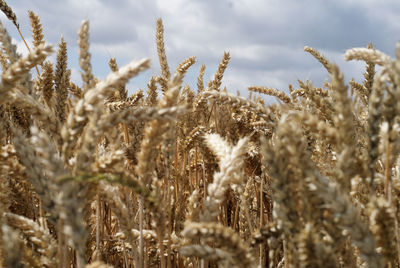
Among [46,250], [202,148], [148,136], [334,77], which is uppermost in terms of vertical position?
[202,148]

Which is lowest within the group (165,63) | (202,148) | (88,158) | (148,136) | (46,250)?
(46,250)

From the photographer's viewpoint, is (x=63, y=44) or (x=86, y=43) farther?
(x=63, y=44)

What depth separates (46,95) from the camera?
1.81 m

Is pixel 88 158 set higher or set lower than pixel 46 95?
lower

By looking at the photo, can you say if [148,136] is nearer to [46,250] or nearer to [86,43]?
[86,43]

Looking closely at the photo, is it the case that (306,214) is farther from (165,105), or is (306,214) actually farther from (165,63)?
(165,63)

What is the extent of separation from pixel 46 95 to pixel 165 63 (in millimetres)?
1325

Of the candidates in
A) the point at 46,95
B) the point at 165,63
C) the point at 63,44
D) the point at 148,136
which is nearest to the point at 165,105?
the point at 148,136

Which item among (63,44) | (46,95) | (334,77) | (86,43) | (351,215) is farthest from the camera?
(63,44)

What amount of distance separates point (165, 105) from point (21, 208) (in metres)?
1.18

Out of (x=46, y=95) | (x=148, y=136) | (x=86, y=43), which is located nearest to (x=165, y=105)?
(x=148, y=136)

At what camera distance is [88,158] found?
41.7 inches

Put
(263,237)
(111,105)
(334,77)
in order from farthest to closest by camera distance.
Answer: (111,105) → (263,237) → (334,77)

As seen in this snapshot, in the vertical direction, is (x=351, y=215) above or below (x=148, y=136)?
below
